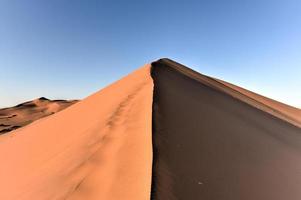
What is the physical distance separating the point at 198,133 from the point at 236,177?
5.00 feet

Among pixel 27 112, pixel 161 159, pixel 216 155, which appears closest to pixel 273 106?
pixel 216 155

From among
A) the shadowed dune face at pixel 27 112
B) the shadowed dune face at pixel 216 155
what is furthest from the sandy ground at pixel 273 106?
the shadowed dune face at pixel 27 112

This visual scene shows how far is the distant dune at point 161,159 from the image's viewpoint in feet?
12.9

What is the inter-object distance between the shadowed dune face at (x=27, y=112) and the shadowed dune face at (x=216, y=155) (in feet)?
57.4

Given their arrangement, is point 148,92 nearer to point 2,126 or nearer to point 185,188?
point 185,188

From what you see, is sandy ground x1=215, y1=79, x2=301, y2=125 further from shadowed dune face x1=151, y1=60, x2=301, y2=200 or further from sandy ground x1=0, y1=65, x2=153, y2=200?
sandy ground x1=0, y1=65, x2=153, y2=200

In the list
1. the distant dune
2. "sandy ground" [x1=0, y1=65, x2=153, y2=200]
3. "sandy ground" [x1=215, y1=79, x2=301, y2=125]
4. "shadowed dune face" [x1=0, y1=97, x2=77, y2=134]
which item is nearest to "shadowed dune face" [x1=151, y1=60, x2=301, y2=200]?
the distant dune

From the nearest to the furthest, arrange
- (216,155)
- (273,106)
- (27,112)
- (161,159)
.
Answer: (161,159) → (216,155) → (273,106) → (27,112)

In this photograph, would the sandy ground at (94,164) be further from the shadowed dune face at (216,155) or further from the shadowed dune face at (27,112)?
the shadowed dune face at (27,112)

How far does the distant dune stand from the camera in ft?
12.9

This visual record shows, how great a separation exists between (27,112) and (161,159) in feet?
85.9

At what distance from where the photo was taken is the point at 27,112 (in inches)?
1109

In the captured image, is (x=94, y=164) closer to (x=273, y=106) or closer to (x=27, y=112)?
(x=273, y=106)

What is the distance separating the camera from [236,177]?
14.8 feet
